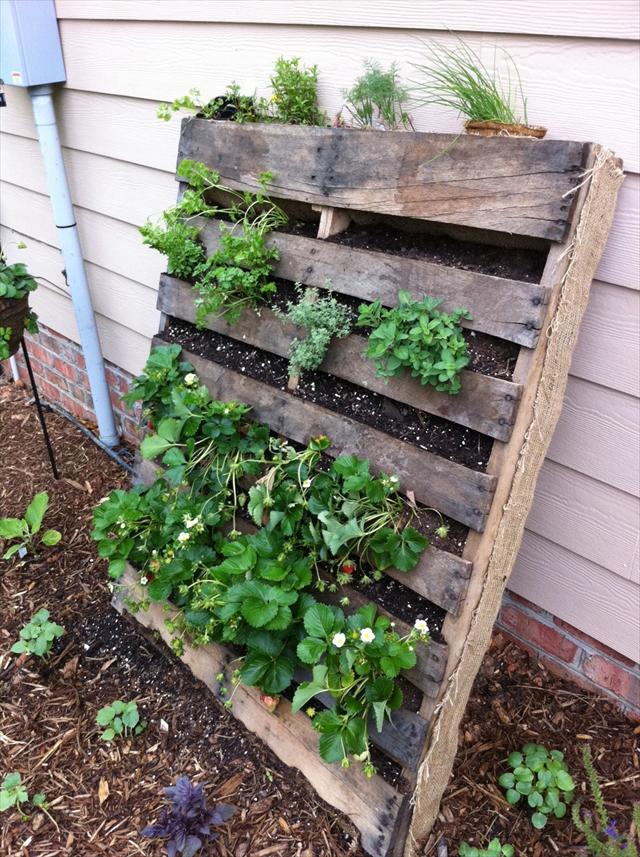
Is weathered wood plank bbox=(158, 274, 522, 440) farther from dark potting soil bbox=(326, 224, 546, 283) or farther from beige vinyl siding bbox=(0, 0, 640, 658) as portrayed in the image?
beige vinyl siding bbox=(0, 0, 640, 658)

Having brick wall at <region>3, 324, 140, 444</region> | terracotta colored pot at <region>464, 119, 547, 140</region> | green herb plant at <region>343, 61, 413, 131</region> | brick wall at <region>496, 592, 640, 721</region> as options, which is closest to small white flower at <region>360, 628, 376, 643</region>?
brick wall at <region>496, 592, 640, 721</region>

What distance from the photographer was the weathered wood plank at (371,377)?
149 centimetres

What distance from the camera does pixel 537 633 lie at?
2232 mm

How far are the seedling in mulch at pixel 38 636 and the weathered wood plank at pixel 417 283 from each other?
147 cm

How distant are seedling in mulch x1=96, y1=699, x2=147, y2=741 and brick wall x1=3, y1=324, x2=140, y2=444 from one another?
1696 millimetres

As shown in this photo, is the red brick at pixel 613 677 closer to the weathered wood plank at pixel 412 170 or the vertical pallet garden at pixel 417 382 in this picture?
the vertical pallet garden at pixel 417 382

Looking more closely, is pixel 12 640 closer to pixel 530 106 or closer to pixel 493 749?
pixel 493 749

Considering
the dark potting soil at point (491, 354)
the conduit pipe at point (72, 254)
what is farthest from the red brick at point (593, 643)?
the conduit pipe at point (72, 254)

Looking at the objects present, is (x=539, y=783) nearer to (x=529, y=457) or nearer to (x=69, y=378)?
(x=529, y=457)

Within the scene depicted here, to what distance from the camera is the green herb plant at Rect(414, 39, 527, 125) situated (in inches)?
62.1

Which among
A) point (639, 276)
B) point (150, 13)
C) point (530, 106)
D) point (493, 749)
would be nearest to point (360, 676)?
point (493, 749)

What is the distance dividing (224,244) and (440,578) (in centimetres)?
113

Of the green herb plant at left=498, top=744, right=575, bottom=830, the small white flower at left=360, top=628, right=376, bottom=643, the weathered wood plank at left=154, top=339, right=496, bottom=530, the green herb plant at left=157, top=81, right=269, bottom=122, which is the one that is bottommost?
the green herb plant at left=498, top=744, right=575, bottom=830

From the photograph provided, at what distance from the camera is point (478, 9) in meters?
1.63
